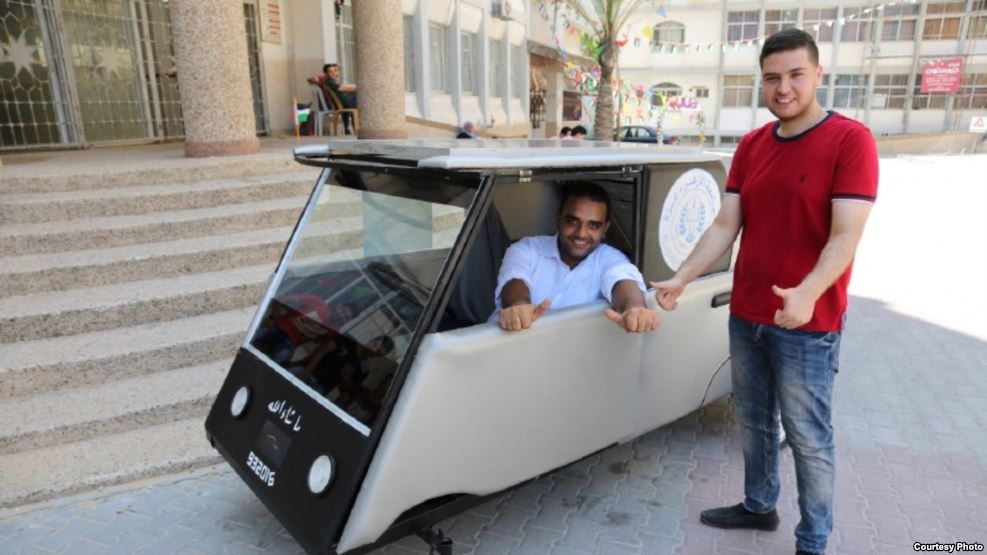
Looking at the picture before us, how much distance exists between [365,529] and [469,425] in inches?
19.9

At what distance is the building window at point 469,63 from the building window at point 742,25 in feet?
80.7

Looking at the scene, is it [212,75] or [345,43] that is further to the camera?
[345,43]

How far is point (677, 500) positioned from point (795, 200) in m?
1.66

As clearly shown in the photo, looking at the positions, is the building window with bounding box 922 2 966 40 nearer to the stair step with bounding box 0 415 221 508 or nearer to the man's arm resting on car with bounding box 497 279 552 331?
the man's arm resting on car with bounding box 497 279 552 331

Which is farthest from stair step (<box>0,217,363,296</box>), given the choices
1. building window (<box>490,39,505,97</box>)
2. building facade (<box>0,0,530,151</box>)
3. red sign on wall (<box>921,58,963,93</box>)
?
red sign on wall (<box>921,58,963,93</box>)

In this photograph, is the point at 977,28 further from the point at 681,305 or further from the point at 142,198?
the point at 142,198

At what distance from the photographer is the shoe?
2.84 meters

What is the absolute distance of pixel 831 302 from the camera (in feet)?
7.43

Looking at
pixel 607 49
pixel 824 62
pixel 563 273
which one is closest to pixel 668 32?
pixel 824 62

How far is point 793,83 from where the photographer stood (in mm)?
2207

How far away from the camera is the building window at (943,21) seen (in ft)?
115

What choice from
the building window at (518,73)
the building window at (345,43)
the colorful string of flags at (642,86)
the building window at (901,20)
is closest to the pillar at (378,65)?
the building window at (345,43)

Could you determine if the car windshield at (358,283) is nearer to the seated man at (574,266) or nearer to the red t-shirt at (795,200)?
the seated man at (574,266)

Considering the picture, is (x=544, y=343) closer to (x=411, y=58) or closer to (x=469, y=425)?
(x=469, y=425)
